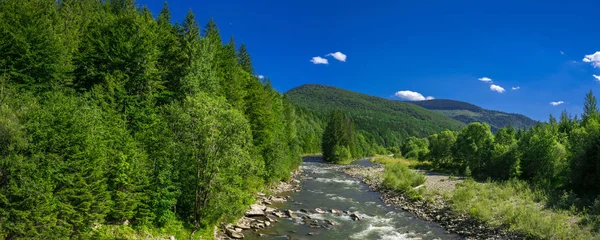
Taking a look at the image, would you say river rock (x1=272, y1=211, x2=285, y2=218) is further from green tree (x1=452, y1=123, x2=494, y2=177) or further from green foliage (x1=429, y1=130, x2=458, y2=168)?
green foliage (x1=429, y1=130, x2=458, y2=168)

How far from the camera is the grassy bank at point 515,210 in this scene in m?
25.2

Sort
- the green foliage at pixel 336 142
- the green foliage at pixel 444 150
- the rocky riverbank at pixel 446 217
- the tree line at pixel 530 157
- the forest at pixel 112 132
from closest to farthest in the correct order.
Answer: the forest at pixel 112 132
the rocky riverbank at pixel 446 217
the tree line at pixel 530 157
the green foliage at pixel 444 150
the green foliage at pixel 336 142

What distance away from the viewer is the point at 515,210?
30141mm

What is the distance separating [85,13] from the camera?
48.4 meters

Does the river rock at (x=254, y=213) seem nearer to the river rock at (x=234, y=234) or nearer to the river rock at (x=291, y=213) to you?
the river rock at (x=291, y=213)

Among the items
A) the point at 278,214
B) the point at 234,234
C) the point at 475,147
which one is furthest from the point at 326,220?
the point at 475,147

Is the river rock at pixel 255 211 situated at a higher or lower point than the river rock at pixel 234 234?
higher

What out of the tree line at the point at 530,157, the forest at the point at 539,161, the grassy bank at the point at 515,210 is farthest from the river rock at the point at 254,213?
the tree line at the point at 530,157

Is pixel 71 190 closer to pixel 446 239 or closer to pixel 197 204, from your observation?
pixel 197 204

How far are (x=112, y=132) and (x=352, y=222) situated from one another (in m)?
23.9

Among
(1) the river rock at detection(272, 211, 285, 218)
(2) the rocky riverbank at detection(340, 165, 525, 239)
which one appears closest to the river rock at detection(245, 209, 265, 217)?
(1) the river rock at detection(272, 211, 285, 218)

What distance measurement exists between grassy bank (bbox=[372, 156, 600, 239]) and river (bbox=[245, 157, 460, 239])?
5.09 metres

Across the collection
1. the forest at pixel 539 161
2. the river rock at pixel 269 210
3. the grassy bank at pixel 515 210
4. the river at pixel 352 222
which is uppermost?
the forest at pixel 539 161

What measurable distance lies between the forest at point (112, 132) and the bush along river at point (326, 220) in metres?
3.32
